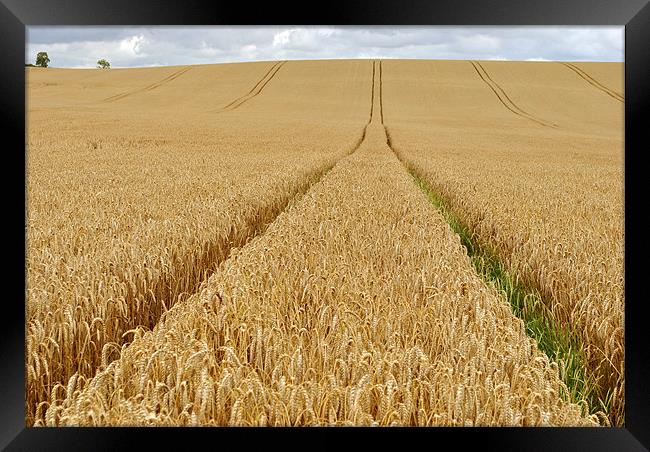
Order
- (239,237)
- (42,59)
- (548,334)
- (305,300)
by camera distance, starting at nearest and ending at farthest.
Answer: (305,300) < (548,334) < (239,237) < (42,59)

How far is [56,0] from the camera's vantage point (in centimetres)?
197

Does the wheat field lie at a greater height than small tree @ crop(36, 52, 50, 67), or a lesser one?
lesser

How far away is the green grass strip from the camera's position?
8.94ft

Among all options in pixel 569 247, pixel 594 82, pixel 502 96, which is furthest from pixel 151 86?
pixel 569 247

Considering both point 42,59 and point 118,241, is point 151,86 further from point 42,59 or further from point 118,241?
point 118,241

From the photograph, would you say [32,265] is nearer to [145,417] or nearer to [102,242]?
[102,242]

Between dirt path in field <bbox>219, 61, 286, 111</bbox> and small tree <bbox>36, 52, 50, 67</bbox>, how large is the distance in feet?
114

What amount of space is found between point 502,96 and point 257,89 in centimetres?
2694

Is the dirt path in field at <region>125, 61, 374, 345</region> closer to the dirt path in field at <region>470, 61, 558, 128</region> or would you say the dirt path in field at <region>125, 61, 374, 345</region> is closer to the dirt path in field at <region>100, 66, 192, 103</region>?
the dirt path in field at <region>470, 61, 558, 128</region>

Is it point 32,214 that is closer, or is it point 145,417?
point 145,417

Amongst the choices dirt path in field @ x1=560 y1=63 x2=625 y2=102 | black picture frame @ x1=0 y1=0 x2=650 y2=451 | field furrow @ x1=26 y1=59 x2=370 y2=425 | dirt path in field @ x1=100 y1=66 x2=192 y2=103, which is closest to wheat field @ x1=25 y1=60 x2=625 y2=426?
field furrow @ x1=26 y1=59 x2=370 y2=425

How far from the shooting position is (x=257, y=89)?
64438 millimetres
